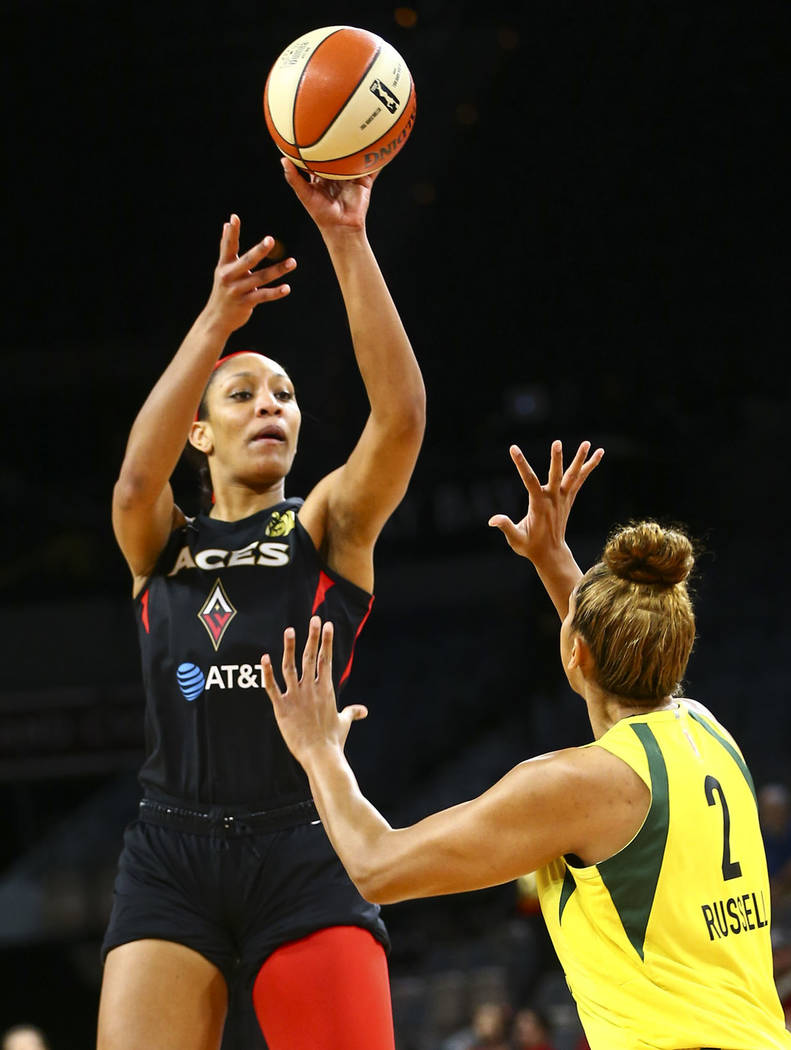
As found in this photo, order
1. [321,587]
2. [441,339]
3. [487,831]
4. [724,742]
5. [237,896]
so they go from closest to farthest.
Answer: [487,831] < [724,742] < [237,896] < [321,587] < [441,339]

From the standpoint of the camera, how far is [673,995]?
2.26 metres

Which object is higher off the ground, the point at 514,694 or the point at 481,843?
the point at 514,694

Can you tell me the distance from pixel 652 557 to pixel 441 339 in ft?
35.1

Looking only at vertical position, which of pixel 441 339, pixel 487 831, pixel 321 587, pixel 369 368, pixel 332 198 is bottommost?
pixel 487 831

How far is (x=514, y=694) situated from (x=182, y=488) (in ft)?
14.2

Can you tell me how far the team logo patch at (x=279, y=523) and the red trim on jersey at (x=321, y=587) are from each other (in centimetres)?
15

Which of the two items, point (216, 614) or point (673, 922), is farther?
point (216, 614)

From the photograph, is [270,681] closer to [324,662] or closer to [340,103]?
[324,662]

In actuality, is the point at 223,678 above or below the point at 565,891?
above

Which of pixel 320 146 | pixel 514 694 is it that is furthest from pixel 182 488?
pixel 320 146

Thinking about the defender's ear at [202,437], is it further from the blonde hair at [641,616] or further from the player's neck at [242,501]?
the blonde hair at [641,616]

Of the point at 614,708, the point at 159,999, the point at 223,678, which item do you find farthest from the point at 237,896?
the point at 614,708

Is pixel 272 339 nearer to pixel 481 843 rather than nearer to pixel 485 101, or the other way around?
pixel 485 101

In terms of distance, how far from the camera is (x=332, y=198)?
10.4 ft
